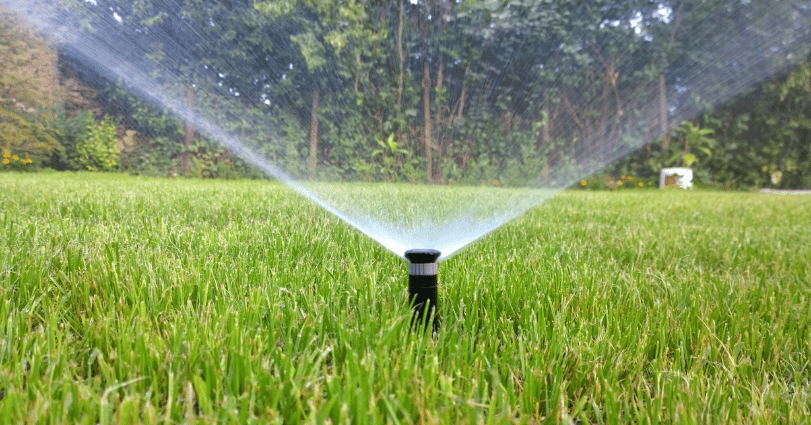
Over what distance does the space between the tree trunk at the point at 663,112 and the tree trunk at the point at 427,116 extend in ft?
20.8

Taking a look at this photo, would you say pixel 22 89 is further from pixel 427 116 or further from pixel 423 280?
pixel 423 280

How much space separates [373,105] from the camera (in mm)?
8602

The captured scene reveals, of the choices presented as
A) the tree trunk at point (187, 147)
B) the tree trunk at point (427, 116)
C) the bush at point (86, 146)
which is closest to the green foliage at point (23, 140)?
the bush at point (86, 146)

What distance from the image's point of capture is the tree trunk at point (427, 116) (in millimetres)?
8602

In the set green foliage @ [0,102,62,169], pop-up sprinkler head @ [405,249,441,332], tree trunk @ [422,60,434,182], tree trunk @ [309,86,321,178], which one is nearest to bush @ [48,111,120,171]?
green foliage @ [0,102,62,169]

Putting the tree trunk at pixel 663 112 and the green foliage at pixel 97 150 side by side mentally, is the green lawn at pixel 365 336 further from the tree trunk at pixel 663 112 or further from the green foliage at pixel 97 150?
the tree trunk at pixel 663 112

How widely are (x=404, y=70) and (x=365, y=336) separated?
26.1 ft

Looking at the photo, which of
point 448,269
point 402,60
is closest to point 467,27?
point 402,60

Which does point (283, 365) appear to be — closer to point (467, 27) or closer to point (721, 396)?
point (721, 396)

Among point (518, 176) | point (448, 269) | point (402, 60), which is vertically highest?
point (402, 60)

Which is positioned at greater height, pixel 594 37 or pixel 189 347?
pixel 594 37

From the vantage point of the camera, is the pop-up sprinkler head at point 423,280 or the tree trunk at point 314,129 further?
the tree trunk at point 314,129

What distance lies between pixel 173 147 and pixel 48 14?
364cm

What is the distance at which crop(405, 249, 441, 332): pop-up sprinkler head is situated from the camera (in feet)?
2.57
